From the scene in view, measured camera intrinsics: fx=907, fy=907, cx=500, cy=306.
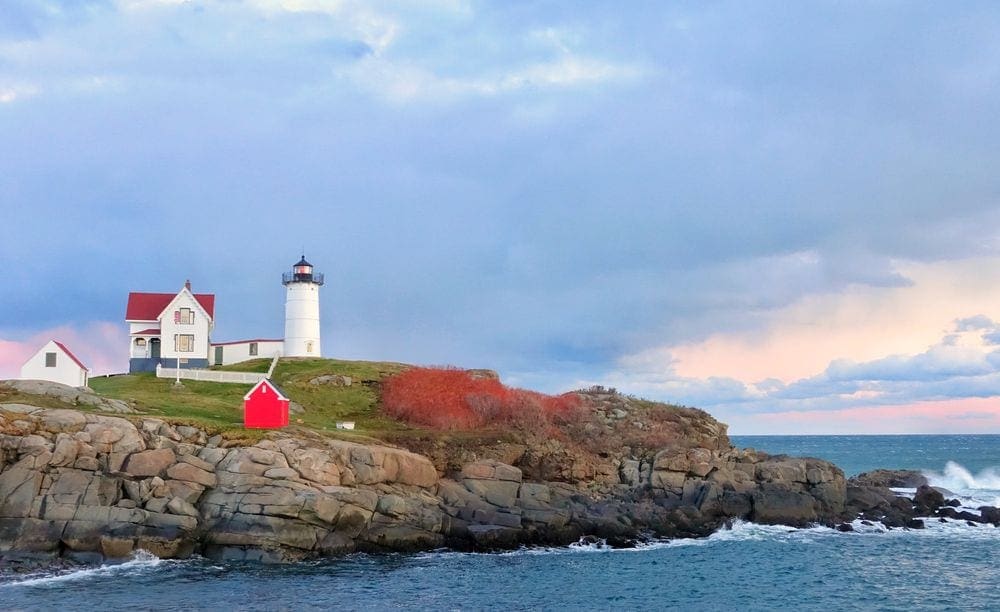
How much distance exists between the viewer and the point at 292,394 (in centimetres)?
5803

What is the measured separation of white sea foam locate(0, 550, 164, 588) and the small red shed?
11063 millimetres

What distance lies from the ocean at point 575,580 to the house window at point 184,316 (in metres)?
33.6

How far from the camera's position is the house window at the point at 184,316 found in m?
64.9

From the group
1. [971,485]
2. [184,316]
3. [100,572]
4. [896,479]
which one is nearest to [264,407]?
[100,572]

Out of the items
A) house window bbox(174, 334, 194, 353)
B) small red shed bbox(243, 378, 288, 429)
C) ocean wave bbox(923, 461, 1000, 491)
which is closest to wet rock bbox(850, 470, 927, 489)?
ocean wave bbox(923, 461, 1000, 491)

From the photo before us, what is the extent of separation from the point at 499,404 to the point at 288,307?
2435 cm

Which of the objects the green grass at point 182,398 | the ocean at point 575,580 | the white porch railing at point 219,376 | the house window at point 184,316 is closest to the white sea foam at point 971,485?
the ocean at point 575,580

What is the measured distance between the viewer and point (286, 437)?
40.4 metres

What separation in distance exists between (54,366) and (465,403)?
78.9ft

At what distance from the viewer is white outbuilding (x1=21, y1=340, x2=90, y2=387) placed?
172ft

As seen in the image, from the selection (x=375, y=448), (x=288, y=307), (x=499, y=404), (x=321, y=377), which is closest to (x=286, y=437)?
(x=375, y=448)

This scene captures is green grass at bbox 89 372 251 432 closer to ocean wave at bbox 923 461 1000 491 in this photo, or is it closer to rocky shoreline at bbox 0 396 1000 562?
rocky shoreline at bbox 0 396 1000 562

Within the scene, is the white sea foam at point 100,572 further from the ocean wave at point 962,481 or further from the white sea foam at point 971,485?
the ocean wave at point 962,481

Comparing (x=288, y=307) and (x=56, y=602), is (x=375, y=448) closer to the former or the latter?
(x=56, y=602)
